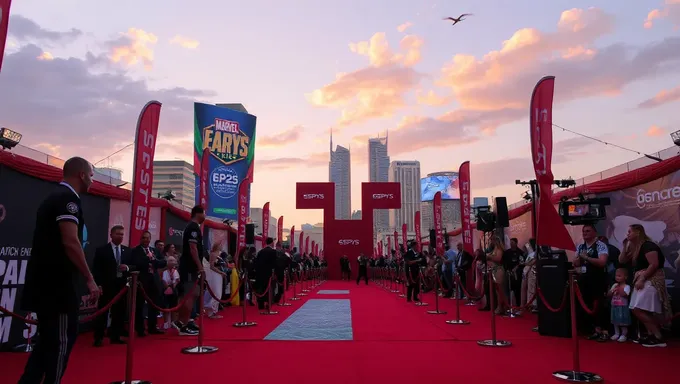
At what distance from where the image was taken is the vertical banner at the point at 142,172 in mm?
6262

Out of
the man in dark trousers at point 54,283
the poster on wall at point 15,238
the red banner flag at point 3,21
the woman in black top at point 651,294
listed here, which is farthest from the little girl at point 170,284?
the woman in black top at point 651,294

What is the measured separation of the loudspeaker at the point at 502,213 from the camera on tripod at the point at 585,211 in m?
2.96

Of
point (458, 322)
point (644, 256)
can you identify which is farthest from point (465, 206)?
point (644, 256)

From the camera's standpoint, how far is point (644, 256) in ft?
19.9

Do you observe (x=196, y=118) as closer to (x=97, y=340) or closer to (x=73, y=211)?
(x=97, y=340)

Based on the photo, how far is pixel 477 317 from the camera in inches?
356

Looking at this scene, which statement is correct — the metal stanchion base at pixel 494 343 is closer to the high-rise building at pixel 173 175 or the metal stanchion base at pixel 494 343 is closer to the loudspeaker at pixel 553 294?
the loudspeaker at pixel 553 294

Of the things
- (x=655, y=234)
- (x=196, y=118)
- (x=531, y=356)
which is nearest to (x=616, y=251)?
(x=655, y=234)

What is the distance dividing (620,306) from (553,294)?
86cm

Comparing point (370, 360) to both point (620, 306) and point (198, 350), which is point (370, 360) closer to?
point (198, 350)

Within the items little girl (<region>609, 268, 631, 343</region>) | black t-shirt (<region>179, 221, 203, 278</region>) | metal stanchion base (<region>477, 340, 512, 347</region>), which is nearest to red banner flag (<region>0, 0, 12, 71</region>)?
black t-shirt (<region>179, 221, 203, 278</region>)

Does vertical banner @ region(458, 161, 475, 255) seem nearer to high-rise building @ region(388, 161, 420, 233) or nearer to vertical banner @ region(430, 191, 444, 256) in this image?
vertical banner @ region(430, 191, 444, 256)

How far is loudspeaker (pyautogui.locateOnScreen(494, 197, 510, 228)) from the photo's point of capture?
9.96 meters

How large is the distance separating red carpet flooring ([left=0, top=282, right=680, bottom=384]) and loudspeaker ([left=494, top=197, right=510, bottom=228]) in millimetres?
3210
